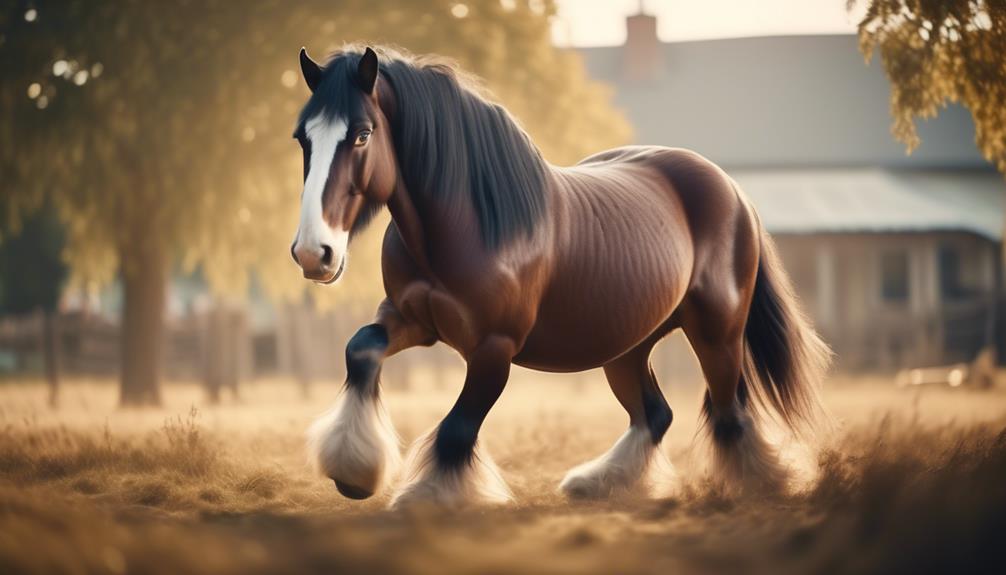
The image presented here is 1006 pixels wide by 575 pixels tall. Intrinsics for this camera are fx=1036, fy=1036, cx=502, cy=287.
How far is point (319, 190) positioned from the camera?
445 cm

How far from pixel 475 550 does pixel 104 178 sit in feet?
35.9

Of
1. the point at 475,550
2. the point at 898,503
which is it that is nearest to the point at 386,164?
the point at 475,550

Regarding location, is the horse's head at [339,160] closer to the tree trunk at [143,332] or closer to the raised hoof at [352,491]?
the raised hoof at [352,491]

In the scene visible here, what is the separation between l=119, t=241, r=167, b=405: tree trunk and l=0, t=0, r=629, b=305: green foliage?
0.68 metres

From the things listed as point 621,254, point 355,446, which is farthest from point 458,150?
point 355,446

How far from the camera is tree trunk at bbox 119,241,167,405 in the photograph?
1403 cm

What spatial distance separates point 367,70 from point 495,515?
2051 millimetres

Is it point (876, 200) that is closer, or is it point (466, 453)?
point (466, 453)

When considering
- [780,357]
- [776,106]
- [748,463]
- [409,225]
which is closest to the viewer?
[409,225]

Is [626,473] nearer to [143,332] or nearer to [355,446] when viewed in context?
[355,446]

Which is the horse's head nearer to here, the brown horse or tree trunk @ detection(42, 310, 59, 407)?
the brown horse

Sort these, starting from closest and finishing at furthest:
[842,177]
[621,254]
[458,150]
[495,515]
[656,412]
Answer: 1. [495,515]
2. [458,150]
3. [621,254]
4. [656,412]
5. [842,177]

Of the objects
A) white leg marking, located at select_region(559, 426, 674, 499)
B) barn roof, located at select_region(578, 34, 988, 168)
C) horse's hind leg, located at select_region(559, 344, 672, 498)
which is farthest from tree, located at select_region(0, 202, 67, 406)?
white leg marking, located at select_region(559, 426, 674, 499)

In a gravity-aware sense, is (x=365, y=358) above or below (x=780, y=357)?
above
